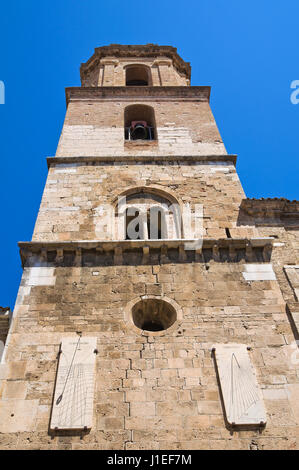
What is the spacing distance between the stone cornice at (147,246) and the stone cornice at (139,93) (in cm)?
798

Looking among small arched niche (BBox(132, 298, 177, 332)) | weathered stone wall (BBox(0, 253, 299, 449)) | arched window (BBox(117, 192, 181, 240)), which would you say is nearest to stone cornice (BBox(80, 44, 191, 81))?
arched window (BBox(117, 192, 181, 240))

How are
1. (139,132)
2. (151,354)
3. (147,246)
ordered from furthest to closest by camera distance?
(139,132) < (147,246) < (151,354)

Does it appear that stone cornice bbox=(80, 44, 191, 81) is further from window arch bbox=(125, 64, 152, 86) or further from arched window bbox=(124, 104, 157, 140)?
arched window bbox=(124, 104, 157, 140)

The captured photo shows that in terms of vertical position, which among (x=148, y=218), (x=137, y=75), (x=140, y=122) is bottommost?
(x=148, y=218)

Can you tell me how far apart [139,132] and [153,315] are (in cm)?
777

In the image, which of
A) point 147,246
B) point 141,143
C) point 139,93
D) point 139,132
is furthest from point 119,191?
point 139,93

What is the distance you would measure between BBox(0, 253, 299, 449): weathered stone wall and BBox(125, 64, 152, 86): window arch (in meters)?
12.6

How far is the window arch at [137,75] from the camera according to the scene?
18850 millimetres

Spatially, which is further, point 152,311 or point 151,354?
point 152,311

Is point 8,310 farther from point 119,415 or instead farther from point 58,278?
point 119,415

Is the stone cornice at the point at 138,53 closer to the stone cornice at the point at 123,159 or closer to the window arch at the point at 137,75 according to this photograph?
the window arch at the point at 137,75

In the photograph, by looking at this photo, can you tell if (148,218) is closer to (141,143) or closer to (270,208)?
(270,208)

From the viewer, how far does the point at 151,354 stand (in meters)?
6.92

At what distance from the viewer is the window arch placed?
18.9 m
